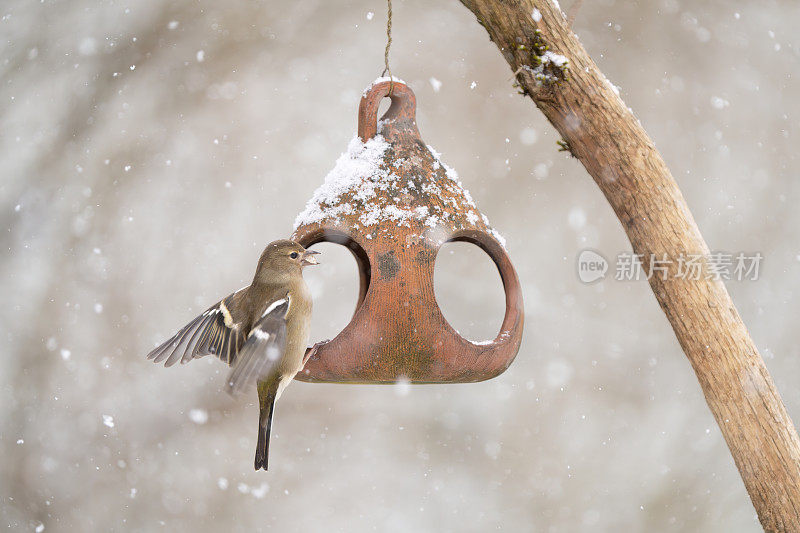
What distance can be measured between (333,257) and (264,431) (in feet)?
10.1

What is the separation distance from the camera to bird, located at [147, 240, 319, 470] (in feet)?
7.20

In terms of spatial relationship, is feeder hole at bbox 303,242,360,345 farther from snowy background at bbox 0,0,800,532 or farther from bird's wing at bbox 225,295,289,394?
bird's wing at bbox 225,295,289,394

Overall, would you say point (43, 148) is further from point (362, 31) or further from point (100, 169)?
point (362, 31)

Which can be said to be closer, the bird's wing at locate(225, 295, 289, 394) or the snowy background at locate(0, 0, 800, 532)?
the bird's wing at locate(225, 295, 289, 394)

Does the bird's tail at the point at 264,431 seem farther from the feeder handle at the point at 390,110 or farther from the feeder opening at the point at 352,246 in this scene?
the feeder handle at the point at 390,110

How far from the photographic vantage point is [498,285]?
518cm

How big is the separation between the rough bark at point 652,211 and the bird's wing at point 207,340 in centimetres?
114

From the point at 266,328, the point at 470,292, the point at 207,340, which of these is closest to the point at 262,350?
the point at 266,328

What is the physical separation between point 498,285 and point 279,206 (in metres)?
1.53

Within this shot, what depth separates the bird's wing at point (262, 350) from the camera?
6.70ft

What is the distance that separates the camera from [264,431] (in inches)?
92.3

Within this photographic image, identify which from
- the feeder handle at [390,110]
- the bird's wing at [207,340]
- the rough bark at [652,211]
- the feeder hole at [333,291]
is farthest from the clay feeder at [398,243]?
the feeder hole at [333,291]

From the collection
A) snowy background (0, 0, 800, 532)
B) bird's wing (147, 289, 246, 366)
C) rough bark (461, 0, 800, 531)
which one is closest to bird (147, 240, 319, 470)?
bird's wing (147, 289, 246, 366)

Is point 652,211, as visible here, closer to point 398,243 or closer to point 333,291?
point 398,243
